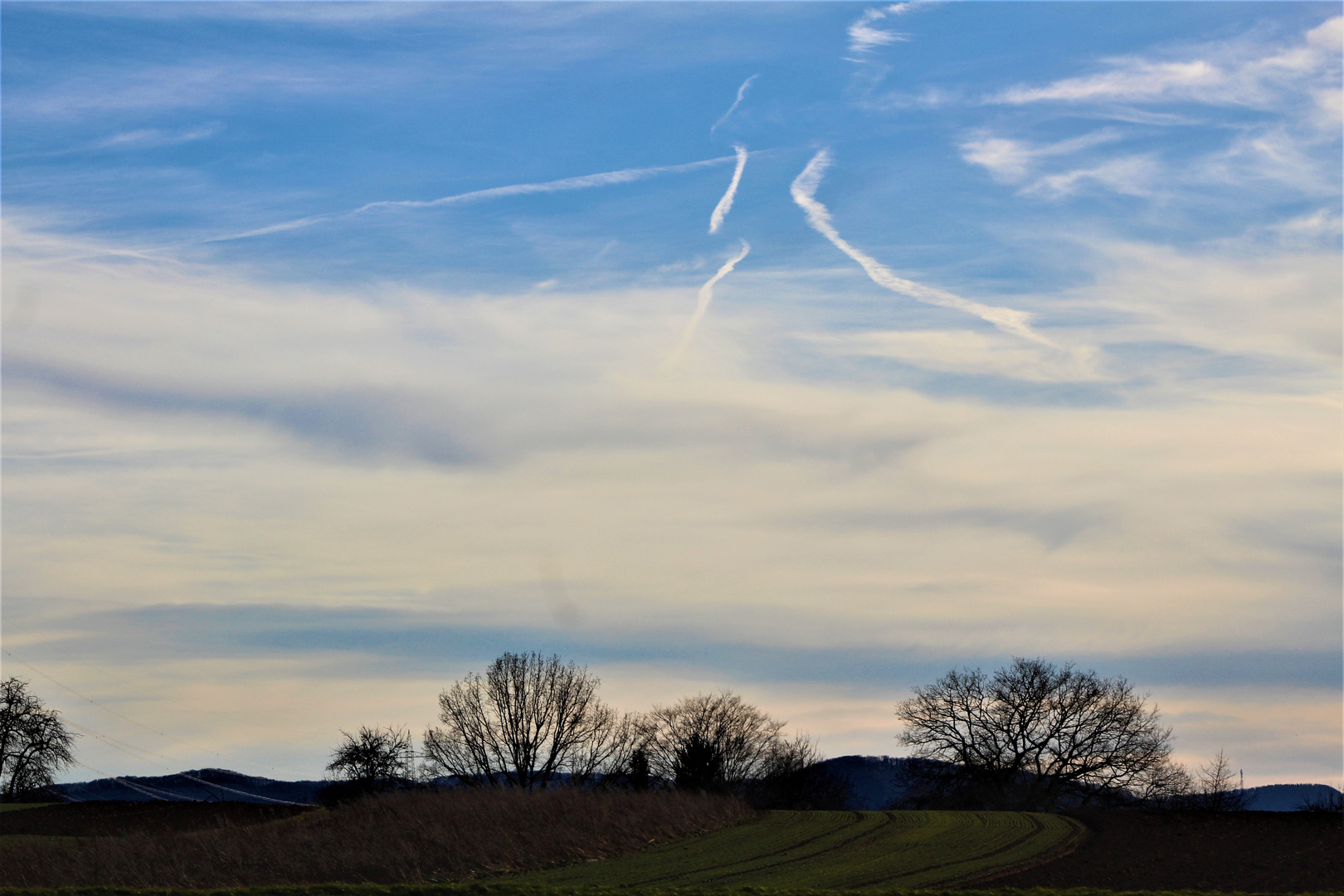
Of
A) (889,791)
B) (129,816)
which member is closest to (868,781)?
(889,791)

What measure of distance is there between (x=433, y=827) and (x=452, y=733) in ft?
134

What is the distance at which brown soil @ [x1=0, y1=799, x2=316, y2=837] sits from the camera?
178 ft

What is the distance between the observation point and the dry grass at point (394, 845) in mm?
35500

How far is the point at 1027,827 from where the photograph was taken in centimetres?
4022

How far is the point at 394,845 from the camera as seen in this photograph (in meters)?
38.3

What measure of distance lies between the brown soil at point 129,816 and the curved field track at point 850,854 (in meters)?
23.8

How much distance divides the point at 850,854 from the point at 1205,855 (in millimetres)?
9564

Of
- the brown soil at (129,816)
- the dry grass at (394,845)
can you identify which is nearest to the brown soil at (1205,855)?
the dry grass at (394,845)

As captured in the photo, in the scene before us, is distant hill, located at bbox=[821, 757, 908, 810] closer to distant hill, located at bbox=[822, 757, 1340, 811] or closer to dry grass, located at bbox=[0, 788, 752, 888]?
distant hill, located at bbox=[822, 757, 1340, 811]

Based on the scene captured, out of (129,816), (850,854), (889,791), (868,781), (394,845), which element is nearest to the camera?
(850,854)

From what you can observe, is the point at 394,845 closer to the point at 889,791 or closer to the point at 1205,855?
the point at 1205,855

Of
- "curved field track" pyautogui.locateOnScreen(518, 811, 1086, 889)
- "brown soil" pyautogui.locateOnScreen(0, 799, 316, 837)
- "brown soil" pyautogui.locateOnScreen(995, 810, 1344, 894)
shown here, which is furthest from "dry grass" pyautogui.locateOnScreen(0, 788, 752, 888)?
"brown soil" pyautogui.locateOnScreen(995, 810, 1344, 894)

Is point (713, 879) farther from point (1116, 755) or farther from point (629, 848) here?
point (1116, 755)

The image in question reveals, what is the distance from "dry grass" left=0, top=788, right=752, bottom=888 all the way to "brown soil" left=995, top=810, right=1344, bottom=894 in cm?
1335
